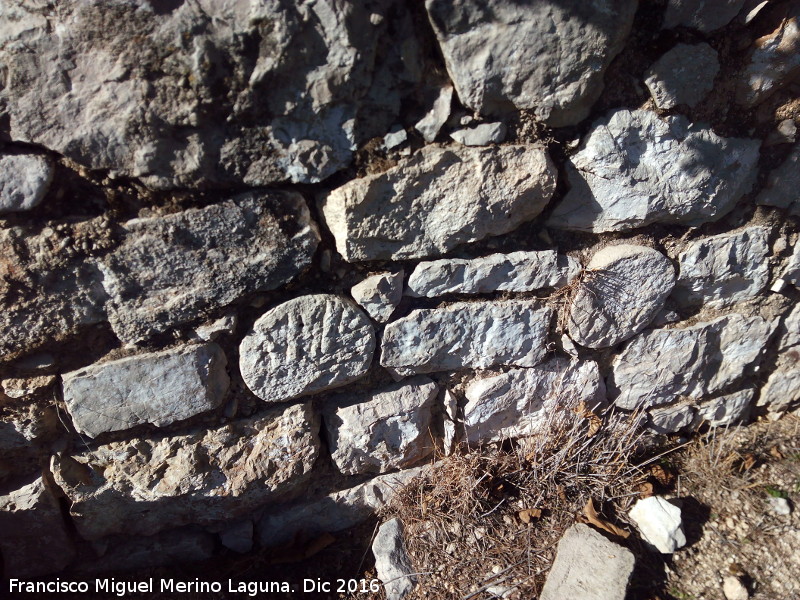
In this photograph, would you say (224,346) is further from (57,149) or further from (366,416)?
(57,149)

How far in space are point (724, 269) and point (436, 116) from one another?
1174 mm

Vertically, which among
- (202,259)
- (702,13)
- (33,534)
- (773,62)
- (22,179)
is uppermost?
(702,13)

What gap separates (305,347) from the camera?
1653mm

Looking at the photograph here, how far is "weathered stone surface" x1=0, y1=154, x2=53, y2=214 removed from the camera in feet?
4.24

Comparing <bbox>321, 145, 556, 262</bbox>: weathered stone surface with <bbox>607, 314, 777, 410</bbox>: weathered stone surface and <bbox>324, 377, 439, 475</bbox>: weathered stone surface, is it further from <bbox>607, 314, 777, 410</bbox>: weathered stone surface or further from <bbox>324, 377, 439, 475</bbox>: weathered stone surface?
<bbox>607, 314, 777, 410</bbox>: weathered stone surface

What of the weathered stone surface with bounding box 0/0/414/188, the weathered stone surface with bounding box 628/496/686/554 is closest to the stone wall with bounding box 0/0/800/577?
the weathered stone surface with bounding box 0/0/414/188

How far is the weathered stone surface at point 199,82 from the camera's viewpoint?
1.24m

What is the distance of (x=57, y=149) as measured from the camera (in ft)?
4.25

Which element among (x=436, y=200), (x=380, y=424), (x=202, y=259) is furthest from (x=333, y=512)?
(x=436, y=200)

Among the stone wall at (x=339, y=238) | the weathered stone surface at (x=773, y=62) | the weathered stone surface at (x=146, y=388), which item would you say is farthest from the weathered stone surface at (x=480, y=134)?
the weathered stone surface at (x=146, y=388)

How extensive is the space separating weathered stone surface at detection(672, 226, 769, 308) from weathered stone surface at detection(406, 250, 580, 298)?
1.46 ft

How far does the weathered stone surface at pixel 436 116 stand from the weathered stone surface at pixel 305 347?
0.50 m

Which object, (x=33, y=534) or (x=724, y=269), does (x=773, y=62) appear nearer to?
(x=724, y=269)

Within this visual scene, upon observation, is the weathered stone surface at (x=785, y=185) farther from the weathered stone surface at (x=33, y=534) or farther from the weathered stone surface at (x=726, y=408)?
the weathered stone surface at (x=33, y=534)
